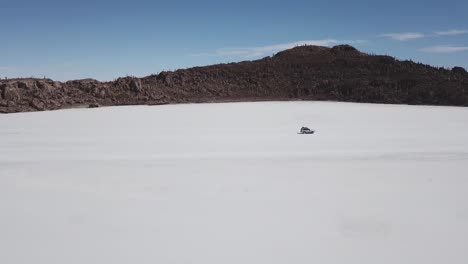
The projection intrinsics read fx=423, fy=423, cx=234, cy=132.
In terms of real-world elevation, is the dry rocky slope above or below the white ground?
above

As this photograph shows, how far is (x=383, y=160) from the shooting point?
7.66 m

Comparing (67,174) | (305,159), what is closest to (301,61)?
(305,159)

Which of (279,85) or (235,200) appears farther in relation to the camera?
(279,85)

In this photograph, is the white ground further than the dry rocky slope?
No

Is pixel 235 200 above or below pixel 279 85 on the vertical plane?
below

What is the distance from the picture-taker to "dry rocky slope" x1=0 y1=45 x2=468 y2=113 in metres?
23.0

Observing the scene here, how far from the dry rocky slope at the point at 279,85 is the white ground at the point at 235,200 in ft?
42.0

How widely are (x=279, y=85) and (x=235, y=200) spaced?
24366 mm

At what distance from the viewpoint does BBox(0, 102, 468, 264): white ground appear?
11.5ft

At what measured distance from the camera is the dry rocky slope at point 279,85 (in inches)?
906

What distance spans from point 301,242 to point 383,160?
4.55 meters

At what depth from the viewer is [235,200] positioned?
194 inches

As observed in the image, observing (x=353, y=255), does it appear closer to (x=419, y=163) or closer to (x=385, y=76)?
(x=419, y=163)

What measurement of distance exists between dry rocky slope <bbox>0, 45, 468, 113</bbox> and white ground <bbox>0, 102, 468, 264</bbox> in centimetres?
1279
